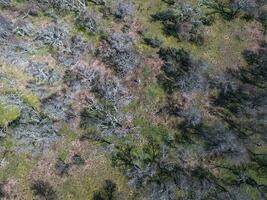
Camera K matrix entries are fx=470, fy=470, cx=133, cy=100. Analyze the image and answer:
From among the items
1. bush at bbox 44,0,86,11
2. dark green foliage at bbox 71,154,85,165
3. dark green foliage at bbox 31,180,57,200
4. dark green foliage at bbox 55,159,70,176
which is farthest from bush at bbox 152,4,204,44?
dark green foliage at bbox 31,180,57,200

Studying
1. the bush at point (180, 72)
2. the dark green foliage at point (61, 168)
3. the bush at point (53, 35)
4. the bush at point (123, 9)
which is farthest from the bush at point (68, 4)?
the dark green foliage at point (61, 168)

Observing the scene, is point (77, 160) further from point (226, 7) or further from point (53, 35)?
point (226, 7)

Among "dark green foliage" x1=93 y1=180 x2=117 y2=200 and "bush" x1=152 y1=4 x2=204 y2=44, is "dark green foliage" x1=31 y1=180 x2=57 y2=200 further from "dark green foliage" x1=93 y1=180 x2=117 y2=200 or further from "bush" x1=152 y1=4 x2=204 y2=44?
"bush" x1=152 y1=4 x2=204 y2=44

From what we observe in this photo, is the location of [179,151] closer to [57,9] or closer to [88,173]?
[88,173]

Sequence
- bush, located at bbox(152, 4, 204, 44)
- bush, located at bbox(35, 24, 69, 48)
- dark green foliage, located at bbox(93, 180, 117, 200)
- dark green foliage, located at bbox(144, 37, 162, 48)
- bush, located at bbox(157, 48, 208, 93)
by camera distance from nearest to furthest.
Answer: dark green foliage, located at bbox(93, 180, 117, 200) < bush, located at bbox(157, 48, 208, 93) < bush, located at bbox(35, 24, 69, 48) < dark green foliage, located at bbox(144, 37, 162, 48) < bush, located at bbox(152, 4, 204, 44)

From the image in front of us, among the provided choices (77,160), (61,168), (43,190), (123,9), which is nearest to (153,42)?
(123,9)

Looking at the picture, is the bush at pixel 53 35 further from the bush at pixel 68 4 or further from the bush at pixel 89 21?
the bush at pixel 68 4

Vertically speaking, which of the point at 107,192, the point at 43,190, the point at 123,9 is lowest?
the point at 43,190

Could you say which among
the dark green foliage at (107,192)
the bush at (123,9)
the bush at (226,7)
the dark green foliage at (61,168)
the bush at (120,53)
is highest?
the bush at (226,7)
